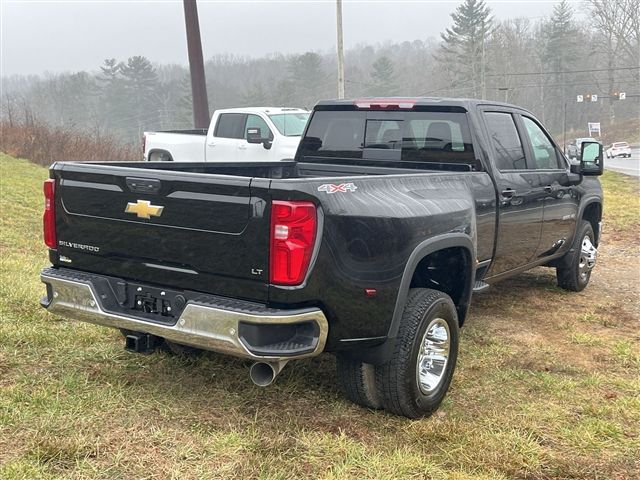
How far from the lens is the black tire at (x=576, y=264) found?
649cm

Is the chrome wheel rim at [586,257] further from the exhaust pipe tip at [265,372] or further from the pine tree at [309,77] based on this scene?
the pine tree at [309,77]

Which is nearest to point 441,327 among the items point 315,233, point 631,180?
point 315,233

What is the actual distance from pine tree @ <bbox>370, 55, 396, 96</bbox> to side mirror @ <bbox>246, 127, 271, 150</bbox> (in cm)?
6443

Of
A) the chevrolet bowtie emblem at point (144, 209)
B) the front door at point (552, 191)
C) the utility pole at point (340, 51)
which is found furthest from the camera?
the utility pole at point (340, 51)

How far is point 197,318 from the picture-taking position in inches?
123

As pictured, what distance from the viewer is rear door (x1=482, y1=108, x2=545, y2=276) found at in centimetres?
486

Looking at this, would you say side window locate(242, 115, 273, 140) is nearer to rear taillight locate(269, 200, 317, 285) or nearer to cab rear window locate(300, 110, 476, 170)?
cab rear window locate(300, 110, 476, 170)

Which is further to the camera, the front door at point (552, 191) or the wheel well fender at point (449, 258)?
the front door at point (552, 191)

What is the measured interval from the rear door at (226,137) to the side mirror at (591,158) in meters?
8.35

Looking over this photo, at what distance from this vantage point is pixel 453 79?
75.9 meters

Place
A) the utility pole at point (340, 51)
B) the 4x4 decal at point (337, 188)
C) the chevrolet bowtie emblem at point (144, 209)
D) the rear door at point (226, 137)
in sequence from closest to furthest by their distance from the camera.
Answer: the 4x4 decal at point (337, 188), the chevrolet bowtie emblem at point (144, 209), the rear door at point (226, 137), the utility pole at point (340, 51)

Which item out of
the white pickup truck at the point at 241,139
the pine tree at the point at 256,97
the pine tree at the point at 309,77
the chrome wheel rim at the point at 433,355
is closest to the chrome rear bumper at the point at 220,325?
the chrome wheel rim at the point at 433,355

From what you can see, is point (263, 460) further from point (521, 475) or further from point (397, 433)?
point (521, 475)

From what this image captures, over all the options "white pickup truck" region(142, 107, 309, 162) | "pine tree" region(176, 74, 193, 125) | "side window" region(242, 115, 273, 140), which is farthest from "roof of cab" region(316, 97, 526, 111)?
"pine tree" region(176, 74, 193, 125)
